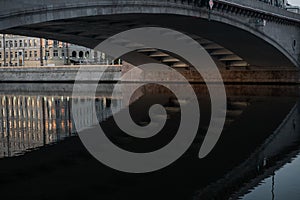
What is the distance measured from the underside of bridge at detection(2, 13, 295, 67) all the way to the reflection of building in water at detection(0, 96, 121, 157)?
5.84 metres

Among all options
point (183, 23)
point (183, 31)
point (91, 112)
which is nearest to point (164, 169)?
point (91, 112)

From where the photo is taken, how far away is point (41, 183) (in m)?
11.5

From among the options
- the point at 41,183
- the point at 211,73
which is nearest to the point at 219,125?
the point at 41,183

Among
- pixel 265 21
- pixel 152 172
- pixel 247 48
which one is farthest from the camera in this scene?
pixel 247 48

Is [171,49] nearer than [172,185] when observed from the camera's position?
No

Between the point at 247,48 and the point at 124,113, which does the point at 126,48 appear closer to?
the point at 247,48

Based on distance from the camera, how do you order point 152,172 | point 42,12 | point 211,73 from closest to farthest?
point 152,172, point 42,12, point 211,73

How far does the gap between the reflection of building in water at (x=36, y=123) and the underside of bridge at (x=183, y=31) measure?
19.2ft

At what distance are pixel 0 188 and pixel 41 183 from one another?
42.3 inches

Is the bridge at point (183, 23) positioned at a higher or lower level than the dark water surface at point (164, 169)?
higher

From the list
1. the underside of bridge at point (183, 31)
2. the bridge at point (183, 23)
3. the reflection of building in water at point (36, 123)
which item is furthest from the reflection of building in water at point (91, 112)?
the underside of bridge at point (183, 31)

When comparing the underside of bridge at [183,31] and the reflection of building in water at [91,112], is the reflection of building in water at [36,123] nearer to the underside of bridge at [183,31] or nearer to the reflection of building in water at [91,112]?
the reflection of building in water at [91,112]

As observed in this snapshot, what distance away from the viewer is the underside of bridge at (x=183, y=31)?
94.2ft

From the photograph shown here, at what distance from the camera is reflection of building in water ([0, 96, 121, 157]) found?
55.8 ft
